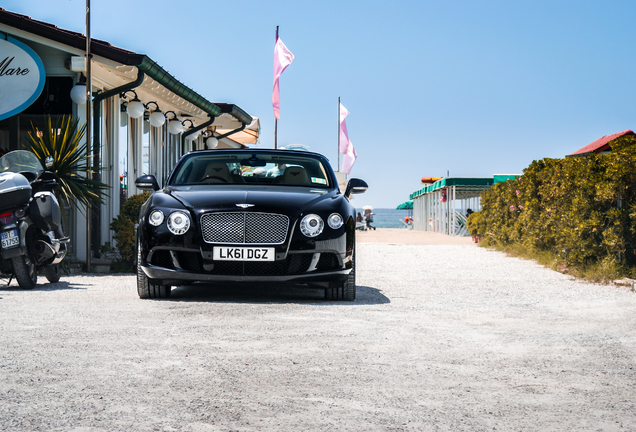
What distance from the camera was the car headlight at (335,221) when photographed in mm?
6242

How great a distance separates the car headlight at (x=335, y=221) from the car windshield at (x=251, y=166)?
1.04 m

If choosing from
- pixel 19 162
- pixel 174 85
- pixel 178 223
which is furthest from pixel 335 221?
pixel 174 85

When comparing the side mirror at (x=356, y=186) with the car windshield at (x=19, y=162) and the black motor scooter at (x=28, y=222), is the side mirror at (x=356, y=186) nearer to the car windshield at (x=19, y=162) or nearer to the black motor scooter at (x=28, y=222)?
the black motor scooter at (x=28, y=222)

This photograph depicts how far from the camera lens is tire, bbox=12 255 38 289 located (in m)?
7.36

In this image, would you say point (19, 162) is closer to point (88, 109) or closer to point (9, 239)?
point (9, 239)

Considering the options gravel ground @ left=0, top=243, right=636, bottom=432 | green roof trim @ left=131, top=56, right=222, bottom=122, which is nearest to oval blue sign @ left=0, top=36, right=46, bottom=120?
green roof trim @ left=131, top=56, right=222, bottom=122

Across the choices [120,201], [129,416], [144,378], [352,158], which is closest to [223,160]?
[144,378]

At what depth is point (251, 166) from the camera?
758 centimetres

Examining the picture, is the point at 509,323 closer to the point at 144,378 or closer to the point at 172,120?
the point at 144,378

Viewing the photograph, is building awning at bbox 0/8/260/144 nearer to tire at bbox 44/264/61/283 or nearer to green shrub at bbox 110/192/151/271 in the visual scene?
green shrub at bbox 110/192/151/271

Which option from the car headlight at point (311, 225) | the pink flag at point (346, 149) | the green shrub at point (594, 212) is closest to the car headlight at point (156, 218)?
the car headlight at point (311, 225)

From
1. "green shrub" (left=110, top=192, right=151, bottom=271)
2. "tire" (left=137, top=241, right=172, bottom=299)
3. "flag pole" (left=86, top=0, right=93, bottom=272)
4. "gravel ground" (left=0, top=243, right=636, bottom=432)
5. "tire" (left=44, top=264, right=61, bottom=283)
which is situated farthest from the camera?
"green shrub" (left=110, top=192, right=151, bottom=271)

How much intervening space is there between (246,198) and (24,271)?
2737 mm

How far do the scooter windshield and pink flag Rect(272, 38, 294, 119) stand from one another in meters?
13.1
